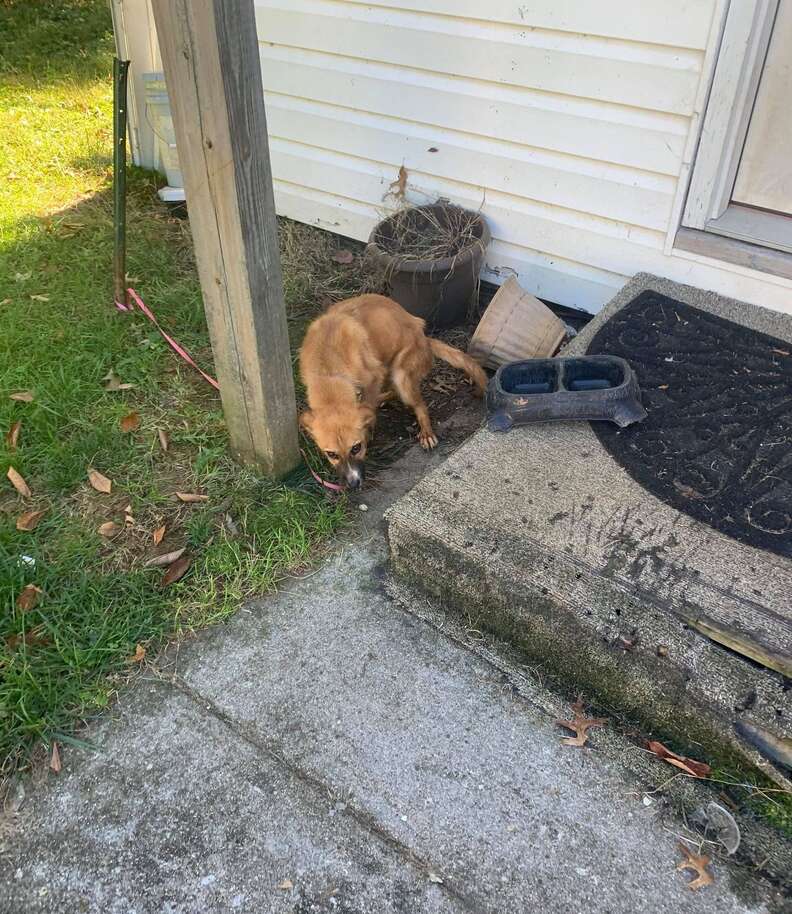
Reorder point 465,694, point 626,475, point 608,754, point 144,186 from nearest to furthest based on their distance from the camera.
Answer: point 608,754 → point 465,694 → point 626,475 → point 144,186

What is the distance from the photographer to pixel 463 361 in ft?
12.5

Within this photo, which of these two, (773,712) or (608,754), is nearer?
(773,712)

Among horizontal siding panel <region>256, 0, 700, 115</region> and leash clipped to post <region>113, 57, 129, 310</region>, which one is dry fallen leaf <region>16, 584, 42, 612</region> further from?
horizontal siding panel <region>256, 0, 700, 115</region>

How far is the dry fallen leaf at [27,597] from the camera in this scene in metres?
2.80

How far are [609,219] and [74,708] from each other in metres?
3.39

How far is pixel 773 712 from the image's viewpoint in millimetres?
2152

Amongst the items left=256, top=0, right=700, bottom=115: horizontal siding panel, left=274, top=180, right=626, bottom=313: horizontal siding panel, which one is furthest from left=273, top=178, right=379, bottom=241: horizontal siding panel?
left=256, top=0, right=700, bottom=115: horizontal siding panel

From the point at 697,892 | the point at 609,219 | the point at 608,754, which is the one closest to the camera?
the point at 697,892

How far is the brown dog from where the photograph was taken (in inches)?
125

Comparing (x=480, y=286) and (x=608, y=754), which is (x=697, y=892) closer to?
(x=608, y=754)

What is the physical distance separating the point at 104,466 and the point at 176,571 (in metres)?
0.81

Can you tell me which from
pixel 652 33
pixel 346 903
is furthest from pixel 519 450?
pixel 652 33

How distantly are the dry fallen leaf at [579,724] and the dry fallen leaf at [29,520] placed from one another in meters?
2.26

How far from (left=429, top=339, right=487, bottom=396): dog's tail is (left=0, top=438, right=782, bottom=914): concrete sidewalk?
1.45 metres
